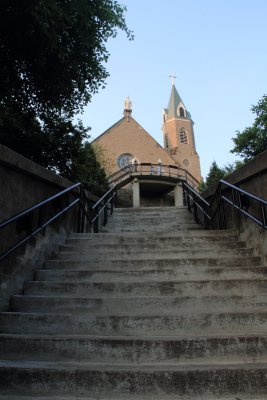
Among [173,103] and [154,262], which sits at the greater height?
[173,103]

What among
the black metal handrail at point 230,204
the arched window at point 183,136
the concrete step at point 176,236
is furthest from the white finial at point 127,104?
the concrete step at point 176,236

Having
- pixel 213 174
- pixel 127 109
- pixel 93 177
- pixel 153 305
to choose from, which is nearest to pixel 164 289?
pixel 153 305

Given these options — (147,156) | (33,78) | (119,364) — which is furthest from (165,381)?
(147,156)

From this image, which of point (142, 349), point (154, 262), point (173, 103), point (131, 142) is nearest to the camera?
point (142, 349)

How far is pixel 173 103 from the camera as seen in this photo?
4831cm

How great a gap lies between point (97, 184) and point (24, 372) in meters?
15.4

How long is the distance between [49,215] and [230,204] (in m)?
3.15

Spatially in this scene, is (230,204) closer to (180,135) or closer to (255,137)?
(255,137)

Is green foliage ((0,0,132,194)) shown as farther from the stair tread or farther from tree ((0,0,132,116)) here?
the stair tread

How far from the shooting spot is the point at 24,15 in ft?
25.6

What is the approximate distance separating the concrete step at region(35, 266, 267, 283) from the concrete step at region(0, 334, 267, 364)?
1200 millimetres

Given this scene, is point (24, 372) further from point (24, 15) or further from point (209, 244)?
point (24, 15)

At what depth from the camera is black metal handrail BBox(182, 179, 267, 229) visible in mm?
4129

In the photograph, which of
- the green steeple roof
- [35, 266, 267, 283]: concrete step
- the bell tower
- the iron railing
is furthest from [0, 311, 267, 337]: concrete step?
the green steeple roof
